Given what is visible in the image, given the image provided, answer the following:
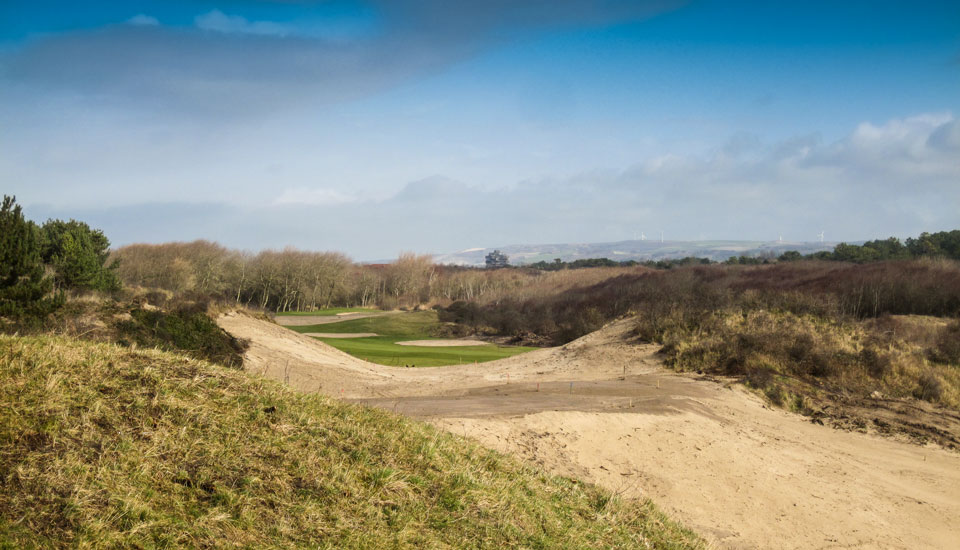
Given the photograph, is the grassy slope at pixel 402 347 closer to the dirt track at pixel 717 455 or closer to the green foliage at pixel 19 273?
the dirt track at pixel 717 455

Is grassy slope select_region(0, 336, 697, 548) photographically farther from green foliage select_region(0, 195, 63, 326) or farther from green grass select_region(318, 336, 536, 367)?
green grass select_region(318, 336, 536, 367)

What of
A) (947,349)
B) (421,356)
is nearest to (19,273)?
(421,356)

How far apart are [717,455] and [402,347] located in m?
26.1

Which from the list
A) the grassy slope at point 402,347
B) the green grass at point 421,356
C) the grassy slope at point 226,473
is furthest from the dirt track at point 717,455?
A: the grassy slope at point 402,347

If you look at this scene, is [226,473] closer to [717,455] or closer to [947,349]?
[717,455]

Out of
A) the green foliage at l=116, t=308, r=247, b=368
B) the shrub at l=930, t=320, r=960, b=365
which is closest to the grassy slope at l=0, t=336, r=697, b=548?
the green foliage at l=116, t=308, r=247, b=368

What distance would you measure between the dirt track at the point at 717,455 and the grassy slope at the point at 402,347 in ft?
34.1

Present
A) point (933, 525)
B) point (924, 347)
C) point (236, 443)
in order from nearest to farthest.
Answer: point (236, 443), point (933, 525), point (924, 347)

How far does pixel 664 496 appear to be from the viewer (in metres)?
9.93

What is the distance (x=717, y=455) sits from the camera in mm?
11953

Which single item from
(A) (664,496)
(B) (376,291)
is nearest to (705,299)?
(A) (664,496)

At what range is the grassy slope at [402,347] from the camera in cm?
2928

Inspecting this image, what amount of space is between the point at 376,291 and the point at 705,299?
76.1 m

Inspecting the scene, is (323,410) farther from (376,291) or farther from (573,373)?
(376,291)
